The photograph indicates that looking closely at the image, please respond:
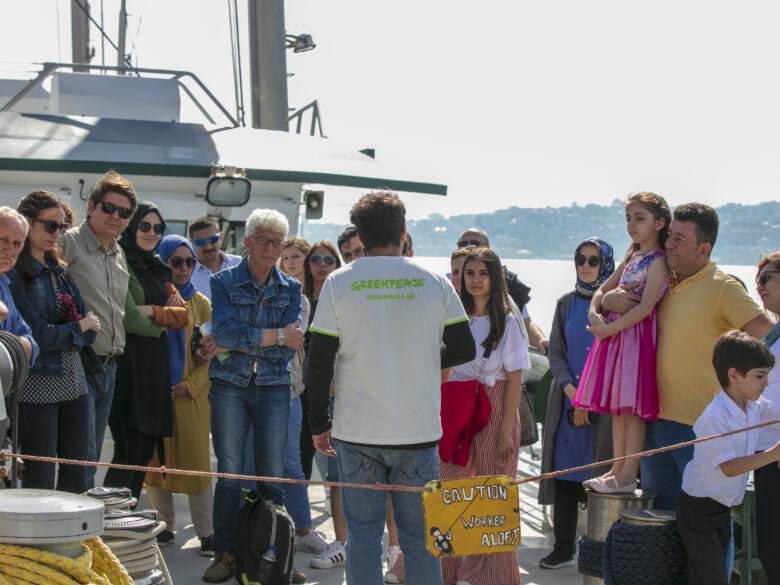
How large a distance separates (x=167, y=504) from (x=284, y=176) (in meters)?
3.13

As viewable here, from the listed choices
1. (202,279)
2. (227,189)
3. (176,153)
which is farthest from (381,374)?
(176,153)

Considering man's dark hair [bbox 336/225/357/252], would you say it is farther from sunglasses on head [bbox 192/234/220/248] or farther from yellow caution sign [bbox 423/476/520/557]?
yellow caution sign [bbox 423/476/520/557]

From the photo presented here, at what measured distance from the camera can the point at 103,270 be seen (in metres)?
5.98

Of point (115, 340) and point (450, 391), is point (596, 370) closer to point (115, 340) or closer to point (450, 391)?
point (450, 391)

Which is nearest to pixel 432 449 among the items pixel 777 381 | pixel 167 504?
pixel 777 381

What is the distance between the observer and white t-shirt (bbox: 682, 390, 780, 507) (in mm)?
4660

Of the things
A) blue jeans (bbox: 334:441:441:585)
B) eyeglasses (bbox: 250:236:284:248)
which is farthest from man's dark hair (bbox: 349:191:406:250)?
eyeglasses (bbox: 250:236:284:248)

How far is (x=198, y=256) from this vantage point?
757 cm

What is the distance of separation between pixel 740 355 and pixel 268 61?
876 centimetres

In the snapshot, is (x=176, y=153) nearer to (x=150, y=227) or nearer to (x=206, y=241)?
(x=206, y=241)

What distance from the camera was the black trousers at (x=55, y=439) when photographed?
5.19 metres

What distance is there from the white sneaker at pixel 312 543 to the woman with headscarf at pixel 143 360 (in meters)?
1.01

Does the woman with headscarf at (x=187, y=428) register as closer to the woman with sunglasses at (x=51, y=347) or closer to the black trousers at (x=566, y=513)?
the woman with sunglasses at (x=51, y=347)

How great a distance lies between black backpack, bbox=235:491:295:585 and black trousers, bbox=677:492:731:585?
6.54ft
